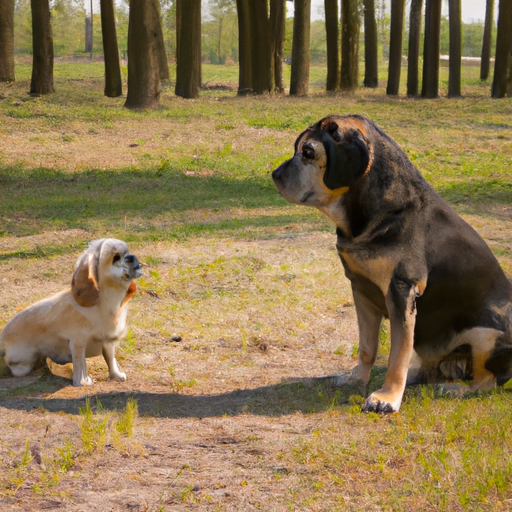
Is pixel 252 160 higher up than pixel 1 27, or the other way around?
pixel 1 27

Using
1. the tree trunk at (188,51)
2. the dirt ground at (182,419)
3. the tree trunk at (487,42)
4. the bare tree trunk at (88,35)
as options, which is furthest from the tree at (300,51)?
the bare tree trunk at (88,35)

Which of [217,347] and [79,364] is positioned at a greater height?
[79,364]

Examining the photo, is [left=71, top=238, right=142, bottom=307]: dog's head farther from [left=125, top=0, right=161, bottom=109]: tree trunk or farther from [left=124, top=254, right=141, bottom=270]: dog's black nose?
[left=125, top=0, right=161, bottom=109]: tree trunk

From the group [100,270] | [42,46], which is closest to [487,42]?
[42,46]

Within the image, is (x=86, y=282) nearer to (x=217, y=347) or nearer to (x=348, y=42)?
(x=217, y=347)

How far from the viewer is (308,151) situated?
523cm

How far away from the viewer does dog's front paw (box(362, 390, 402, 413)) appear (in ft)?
17.1

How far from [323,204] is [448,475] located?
2.09 metres

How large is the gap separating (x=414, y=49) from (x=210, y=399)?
101ft

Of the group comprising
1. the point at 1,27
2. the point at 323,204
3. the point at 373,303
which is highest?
the point at 1,27

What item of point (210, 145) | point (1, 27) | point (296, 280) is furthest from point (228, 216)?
point (1, 27)

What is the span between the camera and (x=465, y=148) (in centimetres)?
2014

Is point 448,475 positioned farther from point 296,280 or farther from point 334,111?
point 334,111

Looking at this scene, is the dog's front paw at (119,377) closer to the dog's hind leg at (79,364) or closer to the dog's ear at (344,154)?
the dog's hind leg at (79,364)
